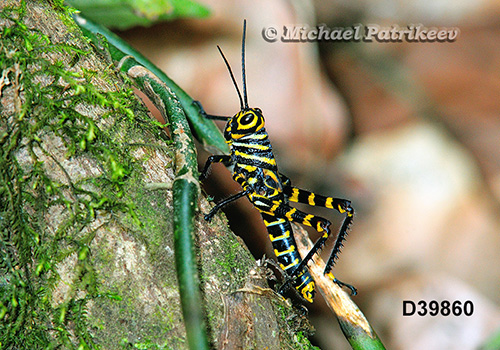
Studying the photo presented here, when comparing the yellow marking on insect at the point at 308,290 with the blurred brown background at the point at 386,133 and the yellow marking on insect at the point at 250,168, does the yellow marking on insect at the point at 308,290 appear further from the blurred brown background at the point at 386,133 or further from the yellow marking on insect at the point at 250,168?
the blurred brown background at the point at 386,133

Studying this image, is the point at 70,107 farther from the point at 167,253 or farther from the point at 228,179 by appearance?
the point at 228,179

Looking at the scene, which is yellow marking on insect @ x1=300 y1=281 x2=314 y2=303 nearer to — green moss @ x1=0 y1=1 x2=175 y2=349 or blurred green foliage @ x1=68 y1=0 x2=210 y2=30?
green moss @ x1=0 y1=1 x2=175 y2=349

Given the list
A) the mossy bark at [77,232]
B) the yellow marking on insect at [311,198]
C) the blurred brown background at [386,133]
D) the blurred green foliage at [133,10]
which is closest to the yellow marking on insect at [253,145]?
the yellow marking on insect at [311,198]

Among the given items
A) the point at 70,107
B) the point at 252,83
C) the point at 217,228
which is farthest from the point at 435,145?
the point at 70,107

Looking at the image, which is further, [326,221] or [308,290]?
[326,221]

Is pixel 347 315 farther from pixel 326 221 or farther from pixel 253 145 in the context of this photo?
pixel 253 145

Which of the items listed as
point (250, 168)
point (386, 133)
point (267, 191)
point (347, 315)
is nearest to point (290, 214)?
point (267, 191)
